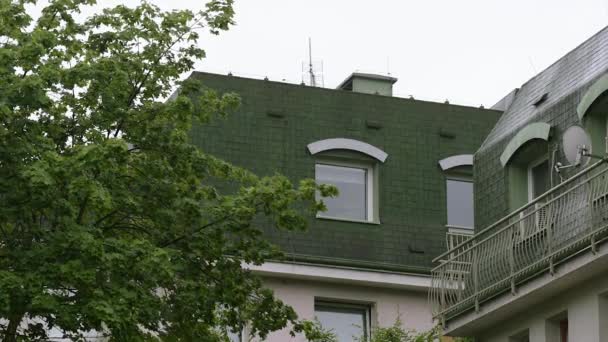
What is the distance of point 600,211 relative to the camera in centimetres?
2711

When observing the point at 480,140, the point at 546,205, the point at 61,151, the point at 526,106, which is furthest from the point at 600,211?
the point at 480,140

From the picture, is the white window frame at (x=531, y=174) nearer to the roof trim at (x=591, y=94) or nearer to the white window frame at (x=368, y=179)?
the roof trim at (x=591, y=94)

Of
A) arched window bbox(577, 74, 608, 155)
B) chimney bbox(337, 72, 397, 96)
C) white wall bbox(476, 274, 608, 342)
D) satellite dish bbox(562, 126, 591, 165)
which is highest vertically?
chimney bbox(337, 72, 397, 96)

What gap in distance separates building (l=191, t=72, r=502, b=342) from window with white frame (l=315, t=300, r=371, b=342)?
2 cm

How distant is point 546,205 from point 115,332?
309 inches

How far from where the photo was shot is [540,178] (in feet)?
103

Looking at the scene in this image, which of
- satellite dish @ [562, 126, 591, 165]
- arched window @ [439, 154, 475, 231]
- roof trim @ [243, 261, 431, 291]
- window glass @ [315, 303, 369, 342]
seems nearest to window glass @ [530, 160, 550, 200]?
satellite dish @ [562, 126, 591, 165]

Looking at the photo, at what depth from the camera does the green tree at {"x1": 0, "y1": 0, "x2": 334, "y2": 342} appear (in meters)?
24.9

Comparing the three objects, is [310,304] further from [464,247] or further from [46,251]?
[46,251]

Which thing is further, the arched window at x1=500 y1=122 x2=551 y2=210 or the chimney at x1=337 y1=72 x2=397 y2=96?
the chimney at x1=337 y1=72 x2=397 y2=96

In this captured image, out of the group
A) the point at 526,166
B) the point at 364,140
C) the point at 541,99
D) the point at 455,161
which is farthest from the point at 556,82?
the point at 455,161

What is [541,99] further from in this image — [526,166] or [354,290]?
[354,290]

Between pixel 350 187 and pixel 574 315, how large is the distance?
12315mm

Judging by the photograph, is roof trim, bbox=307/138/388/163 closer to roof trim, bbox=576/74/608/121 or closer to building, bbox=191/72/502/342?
building, bbox=191/72/502/342
